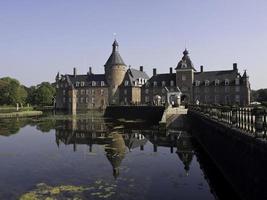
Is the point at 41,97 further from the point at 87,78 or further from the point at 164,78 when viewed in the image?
the point at 164,78

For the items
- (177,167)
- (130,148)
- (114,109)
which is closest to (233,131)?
(177,167)

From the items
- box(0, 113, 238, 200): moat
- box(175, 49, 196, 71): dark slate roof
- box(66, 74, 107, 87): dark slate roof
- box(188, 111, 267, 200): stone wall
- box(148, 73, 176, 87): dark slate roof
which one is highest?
box(175, 49, 196, 71): dark slate roof

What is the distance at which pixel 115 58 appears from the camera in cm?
8075

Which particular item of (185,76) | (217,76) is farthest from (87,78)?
(217,76)

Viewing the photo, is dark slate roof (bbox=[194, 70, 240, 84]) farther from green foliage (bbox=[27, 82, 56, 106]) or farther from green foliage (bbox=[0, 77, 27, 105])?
green foliage (bbox=[27, 82, 56, 106])

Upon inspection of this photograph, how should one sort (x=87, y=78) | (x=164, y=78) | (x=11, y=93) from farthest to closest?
(x=87, y=78), (x=11, y=93), (x=164, y=78)

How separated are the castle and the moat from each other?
33.4 meters

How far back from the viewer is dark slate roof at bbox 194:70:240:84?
67.9 m

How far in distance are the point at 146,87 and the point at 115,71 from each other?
954cm

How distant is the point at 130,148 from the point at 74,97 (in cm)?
6414

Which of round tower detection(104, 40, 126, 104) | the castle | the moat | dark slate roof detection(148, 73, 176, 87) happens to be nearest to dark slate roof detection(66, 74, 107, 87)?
the castle

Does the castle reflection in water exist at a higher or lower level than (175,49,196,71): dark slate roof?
lower

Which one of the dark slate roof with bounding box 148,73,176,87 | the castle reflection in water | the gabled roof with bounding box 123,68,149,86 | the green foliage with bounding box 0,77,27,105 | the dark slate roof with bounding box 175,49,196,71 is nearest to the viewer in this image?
the castle reflection in water

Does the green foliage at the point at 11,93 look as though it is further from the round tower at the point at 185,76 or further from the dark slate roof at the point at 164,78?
the round tower at the point at 185,76
